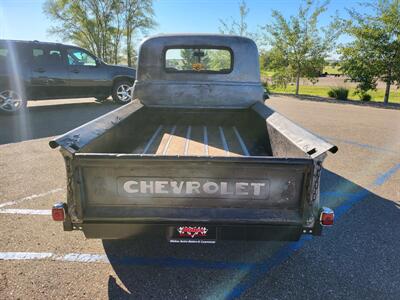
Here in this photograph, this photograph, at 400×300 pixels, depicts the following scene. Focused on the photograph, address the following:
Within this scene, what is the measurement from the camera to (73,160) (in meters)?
2.07

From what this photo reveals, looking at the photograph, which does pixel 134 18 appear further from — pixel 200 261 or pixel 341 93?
pixel 200 261

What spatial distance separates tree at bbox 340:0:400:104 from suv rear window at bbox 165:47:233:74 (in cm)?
1432

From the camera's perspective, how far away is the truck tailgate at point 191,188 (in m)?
2.11

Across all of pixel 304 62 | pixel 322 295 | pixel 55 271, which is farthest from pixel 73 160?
pixel 304 62

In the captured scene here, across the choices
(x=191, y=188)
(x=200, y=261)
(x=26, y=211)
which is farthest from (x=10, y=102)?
(x=191, y=188)

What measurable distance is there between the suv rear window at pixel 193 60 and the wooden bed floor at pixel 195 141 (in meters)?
0.92

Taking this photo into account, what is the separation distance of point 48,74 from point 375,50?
52.5ft

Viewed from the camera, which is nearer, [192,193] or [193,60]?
[192,193]

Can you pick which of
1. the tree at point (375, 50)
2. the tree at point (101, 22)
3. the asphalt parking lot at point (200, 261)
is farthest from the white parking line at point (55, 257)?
the tree at point (101, 22)

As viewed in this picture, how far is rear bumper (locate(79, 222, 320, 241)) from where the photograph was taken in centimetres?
222

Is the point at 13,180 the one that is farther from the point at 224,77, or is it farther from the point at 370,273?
the point at 370,273

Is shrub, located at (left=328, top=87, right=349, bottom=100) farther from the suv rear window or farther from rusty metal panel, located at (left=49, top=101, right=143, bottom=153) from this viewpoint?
rusty metal panel, located at (left=49, top=101, right=143, bottom=153)

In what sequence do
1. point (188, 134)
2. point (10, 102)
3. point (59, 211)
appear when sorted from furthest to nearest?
point (10, 102) < point (188, 134) < point (59, 211)

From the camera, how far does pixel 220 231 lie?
225 centimetres
